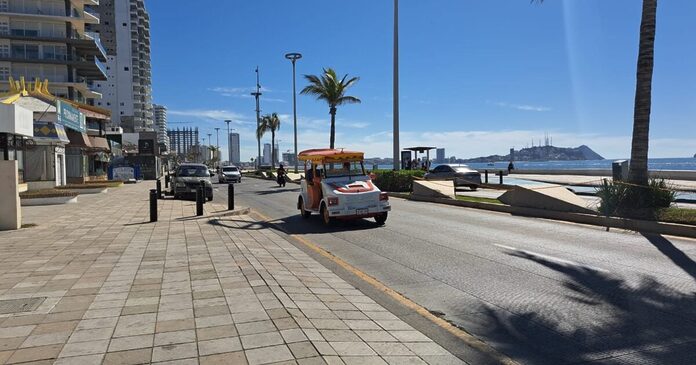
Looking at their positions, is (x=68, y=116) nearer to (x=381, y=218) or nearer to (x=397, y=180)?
(x=397, y=180)

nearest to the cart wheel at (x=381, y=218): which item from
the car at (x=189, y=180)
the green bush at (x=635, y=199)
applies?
the green bush at (x=635, y=199)

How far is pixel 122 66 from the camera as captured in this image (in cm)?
12688

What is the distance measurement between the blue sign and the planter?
335 inches

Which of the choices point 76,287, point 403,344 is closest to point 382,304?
point 403,344

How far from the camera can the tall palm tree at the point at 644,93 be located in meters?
13.2

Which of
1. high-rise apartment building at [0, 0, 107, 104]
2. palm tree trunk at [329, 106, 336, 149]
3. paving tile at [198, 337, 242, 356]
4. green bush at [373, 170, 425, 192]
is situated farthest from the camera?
high-rise apartment building at [0, 0, 107, 104]

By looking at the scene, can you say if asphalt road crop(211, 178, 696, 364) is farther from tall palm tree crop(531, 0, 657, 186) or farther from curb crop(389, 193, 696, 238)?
tall palm tree crop(531, 0, 657, 186)

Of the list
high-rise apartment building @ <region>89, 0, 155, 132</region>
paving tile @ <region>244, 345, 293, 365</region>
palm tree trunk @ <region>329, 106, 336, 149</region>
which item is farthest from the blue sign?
high-rise apartment building @ <region>89, 0, 155, 132</region>

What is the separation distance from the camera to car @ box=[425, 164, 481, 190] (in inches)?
1065

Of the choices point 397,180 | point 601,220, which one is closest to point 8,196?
point 601,220

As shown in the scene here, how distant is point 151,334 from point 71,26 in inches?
2905

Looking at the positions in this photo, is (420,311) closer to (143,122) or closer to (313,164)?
(313,164)

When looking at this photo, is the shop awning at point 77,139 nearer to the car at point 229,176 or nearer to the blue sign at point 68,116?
the blue sign at point 68,116

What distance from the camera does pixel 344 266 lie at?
8.44 metres
